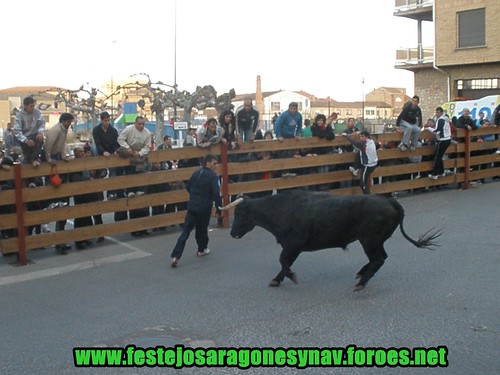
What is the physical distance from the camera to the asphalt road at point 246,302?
5.72m

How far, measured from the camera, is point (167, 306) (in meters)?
6.99

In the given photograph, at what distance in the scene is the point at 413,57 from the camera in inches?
1635

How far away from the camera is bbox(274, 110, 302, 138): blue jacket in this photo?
13.3 metres

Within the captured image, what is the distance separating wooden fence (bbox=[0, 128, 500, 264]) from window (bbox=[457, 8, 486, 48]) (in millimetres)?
21996

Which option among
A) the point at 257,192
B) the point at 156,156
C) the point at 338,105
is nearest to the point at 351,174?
the point at 257,192

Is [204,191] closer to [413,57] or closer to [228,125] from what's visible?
[228,125]

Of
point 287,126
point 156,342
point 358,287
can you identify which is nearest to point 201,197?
point 358,287

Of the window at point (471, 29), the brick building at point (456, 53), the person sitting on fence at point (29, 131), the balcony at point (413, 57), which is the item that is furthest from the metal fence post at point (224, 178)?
the balcony at point (413, 57)

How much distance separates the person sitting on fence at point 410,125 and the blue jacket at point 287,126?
2994 millimetres

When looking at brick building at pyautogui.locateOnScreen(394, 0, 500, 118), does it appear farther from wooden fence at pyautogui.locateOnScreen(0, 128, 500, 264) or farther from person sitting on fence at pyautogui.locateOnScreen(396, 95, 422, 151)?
person sitting on fence at pyautogui.locateOnScreen(396, 95, 422, 151)

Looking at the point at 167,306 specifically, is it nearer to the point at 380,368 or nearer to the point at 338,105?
the point at 380,368

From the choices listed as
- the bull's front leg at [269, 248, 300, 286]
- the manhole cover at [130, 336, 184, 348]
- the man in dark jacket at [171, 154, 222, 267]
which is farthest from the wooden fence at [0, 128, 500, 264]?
the manhole cover at [130, 336, 184, 348]

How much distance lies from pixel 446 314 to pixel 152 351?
3056 mm

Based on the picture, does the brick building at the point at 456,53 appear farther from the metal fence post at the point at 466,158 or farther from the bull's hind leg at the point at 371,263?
the bull's hind leg at the point at 371,263
